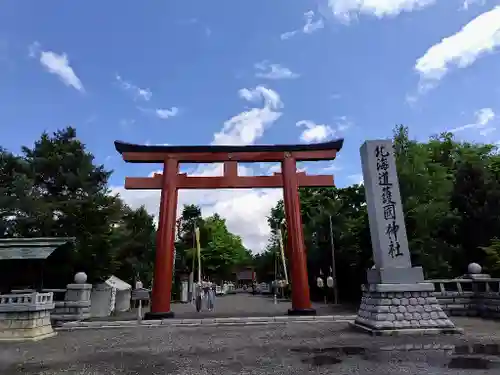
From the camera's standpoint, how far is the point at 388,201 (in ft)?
34.4

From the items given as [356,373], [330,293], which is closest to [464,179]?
[330,293]

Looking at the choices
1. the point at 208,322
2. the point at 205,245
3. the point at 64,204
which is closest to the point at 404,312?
the point at 208,322

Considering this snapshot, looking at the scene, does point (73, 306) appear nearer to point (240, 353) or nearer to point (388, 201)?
point (240, 353)

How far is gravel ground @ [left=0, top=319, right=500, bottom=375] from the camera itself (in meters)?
5.57

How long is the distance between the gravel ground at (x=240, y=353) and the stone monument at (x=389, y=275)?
2.35ft

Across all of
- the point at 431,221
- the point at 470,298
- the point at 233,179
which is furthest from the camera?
the point at 431,221

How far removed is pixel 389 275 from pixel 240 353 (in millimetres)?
4794

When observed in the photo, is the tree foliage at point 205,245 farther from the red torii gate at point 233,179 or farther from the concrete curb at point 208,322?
the concrete curb at point 208,322

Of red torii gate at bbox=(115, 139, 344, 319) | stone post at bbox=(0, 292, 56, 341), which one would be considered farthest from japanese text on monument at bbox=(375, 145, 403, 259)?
stone post at bbox=(0, 292, 56, 341)

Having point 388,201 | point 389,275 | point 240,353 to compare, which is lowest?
point 240,353

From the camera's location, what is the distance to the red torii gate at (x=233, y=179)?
1395 cm

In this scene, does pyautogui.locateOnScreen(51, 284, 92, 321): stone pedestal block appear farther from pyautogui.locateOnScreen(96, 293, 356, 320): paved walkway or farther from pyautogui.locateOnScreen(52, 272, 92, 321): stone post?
pyautogui.locateOnScreen(96, 293, 356, 320): paved walkway

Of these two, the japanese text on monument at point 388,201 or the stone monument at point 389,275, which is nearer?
the stone monument at point 389,275

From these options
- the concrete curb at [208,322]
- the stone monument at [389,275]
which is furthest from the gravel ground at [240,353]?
the concrete curb at [208,322]
